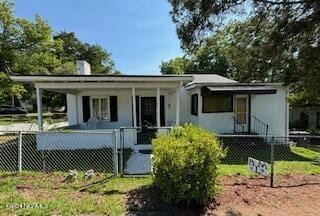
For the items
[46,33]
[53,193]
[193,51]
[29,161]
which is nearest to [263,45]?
[193,51]

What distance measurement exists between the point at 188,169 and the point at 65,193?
2728mm

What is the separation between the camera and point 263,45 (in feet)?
33.8

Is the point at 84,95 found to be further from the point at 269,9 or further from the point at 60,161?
the point at 269,9

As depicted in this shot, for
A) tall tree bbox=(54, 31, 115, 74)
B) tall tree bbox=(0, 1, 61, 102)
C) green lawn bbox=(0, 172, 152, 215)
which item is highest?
tall tree bbox=(54, 31, 115, 74)

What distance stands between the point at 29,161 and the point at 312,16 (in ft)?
31.4

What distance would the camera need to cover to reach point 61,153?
11930 mm

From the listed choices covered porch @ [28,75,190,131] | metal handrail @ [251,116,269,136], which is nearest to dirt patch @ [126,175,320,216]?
covered porch @ [28,75,190,131]

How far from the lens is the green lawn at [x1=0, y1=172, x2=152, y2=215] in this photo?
576 cm

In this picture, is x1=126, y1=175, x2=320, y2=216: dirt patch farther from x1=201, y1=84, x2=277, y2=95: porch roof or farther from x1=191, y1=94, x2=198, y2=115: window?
x1=191, y1=94, x2=198, y2=115: window

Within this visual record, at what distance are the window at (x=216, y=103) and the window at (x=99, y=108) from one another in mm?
5229

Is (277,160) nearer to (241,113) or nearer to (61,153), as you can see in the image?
(241,113)

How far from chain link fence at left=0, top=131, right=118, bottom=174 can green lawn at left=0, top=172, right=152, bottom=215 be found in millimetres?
704

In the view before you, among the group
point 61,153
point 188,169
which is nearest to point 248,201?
point 188,169

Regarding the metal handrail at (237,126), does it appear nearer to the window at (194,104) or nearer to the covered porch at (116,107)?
the window at (194,104)
